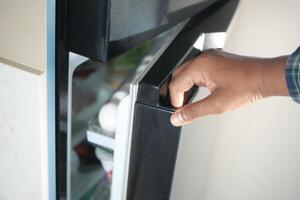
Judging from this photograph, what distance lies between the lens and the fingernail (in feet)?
1.66

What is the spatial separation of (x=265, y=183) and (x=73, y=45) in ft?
3.34

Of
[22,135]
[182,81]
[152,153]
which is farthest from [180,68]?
[22,135]

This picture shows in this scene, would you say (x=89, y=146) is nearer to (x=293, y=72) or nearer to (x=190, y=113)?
(x=190, y=113)

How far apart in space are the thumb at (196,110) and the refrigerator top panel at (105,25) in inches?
5.1

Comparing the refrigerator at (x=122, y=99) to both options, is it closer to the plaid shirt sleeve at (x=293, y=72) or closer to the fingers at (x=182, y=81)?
the fingers at (x=182, y=81)

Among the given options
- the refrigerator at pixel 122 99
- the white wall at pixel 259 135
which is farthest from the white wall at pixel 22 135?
the white wall at pixel 259 135

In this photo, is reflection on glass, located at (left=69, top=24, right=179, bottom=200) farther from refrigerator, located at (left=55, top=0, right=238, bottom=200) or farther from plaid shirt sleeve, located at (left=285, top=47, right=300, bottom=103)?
plaid shirt sleeve, located at (left=285, top=47, right=300, bottom=103)

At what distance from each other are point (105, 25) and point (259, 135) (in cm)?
90

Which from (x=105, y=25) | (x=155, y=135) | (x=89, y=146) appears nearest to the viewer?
(x=105, y=25)

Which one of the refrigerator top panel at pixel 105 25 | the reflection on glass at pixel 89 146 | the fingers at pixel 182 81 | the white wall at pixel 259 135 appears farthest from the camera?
the white wall at pixel 259 135

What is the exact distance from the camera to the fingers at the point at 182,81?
54 cm

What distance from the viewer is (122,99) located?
56cm

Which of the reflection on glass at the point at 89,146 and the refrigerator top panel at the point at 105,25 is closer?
the refrigerator top panel at the point at 105,25

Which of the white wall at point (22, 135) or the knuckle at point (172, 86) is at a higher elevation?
the knuckle at point (172, 86)
